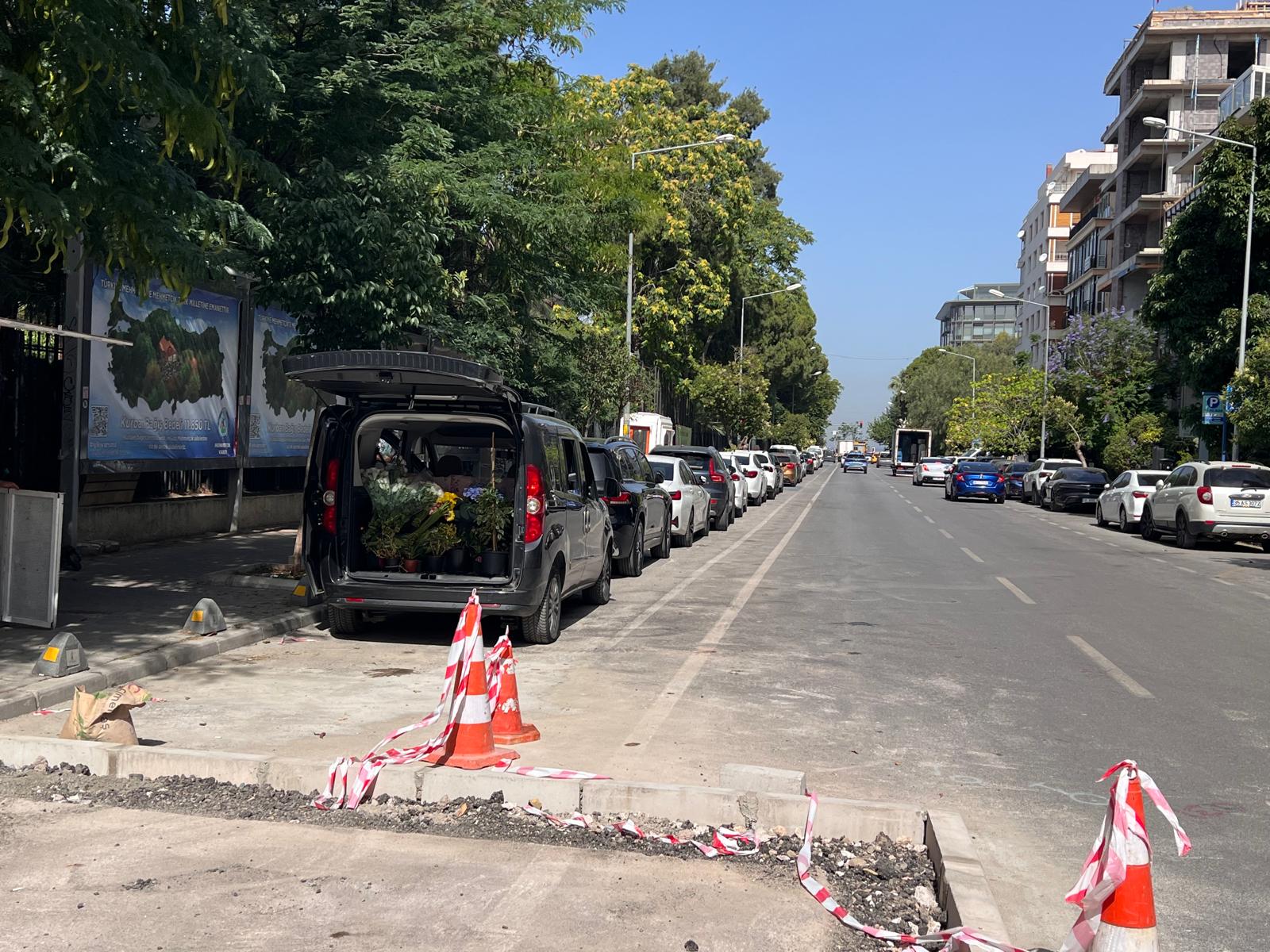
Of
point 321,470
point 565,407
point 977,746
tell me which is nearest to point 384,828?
point 977,746

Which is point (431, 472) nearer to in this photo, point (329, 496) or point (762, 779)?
point (329, 496)

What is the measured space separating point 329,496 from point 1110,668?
263 inches

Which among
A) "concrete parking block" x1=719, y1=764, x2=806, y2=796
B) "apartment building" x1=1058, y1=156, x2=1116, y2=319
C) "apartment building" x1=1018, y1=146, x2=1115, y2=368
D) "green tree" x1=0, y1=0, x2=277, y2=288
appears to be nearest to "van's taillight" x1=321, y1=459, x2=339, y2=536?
"green tree" x1=0, y1=0, x2=277, y2=288

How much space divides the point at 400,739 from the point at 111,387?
10113mm

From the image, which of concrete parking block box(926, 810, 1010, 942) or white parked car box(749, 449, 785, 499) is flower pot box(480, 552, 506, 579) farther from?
white parked car box(749, 449, 785, 499)

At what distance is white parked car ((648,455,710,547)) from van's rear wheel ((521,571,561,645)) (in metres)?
9.13

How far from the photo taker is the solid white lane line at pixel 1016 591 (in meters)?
14.1

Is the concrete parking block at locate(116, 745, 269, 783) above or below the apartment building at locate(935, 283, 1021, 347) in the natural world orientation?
below

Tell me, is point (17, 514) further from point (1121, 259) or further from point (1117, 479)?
point (1121, 259)

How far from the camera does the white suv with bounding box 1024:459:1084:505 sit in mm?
43281

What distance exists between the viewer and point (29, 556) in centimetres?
909

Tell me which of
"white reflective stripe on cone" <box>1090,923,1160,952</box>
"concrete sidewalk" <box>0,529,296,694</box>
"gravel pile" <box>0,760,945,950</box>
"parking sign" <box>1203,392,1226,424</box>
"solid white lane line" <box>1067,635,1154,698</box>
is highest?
"parking sign" <box>1203,392,1226,424</box>

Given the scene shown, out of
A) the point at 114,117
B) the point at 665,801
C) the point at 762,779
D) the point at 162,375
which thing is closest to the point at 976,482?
the point at 162,375

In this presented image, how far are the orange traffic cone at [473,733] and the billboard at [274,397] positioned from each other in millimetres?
13476
